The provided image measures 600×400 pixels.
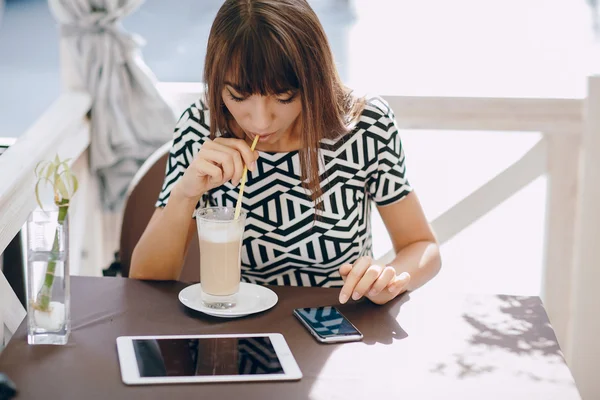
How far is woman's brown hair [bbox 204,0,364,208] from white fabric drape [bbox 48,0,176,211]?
773 millimetres

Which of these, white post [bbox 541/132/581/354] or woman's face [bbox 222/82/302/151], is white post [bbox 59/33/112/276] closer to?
woman's face [bbox 222/82/302/151]

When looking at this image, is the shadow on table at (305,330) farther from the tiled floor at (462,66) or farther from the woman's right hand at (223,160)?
the tiled floor at (462,66)

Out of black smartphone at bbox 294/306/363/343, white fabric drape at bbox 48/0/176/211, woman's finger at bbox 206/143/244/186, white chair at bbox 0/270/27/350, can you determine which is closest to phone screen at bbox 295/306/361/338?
black smartphone at bbox 294/306/363/343

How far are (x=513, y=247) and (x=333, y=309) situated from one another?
1.37 m

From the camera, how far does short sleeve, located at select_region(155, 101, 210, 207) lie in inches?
62.8

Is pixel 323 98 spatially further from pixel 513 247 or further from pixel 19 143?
pixel 513 247

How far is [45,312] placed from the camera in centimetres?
112

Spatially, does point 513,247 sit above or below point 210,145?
below

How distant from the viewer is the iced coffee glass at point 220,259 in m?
1.25

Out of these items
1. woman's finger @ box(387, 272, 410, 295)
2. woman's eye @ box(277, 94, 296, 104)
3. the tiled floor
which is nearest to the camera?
woman's finger @ box(387, 272, 410, 295)

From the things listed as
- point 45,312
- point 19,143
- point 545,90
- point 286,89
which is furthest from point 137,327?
point 545,90

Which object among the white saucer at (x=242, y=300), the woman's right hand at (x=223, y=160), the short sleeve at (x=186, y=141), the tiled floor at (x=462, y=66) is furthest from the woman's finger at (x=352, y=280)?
the tiled floor at (x=462, y=66)

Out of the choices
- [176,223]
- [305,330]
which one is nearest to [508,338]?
[305,330]

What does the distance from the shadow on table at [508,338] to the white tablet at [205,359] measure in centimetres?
23
